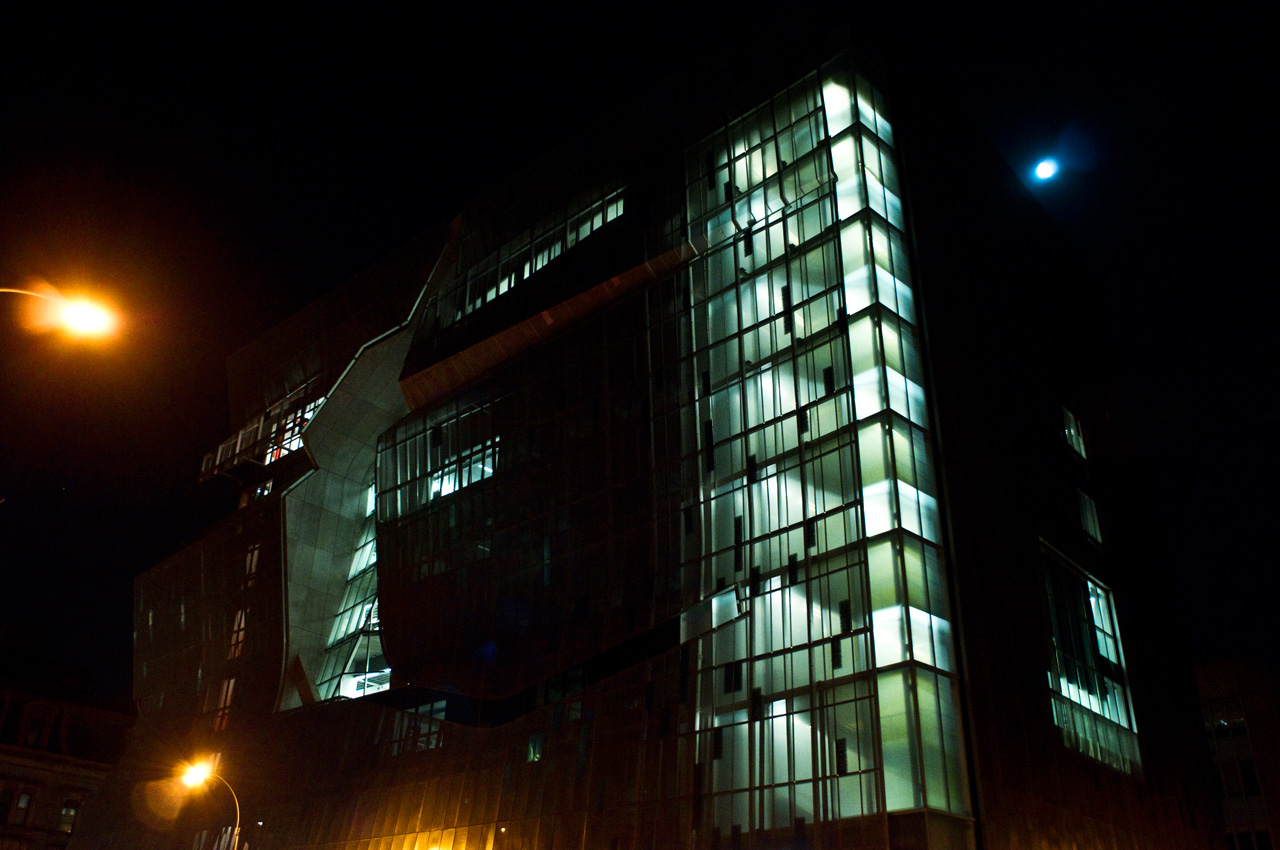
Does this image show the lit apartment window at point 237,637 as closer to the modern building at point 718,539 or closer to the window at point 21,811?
the modern building at point 718,539

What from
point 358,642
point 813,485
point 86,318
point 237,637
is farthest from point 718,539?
point 237,637

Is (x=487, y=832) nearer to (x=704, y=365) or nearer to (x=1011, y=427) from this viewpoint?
(x=704, y=365)

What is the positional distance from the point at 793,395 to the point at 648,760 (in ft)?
42.8

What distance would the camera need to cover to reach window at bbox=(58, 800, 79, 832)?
57.2 m

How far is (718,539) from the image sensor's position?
3656 centimetres

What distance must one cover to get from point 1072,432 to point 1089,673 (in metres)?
12.1

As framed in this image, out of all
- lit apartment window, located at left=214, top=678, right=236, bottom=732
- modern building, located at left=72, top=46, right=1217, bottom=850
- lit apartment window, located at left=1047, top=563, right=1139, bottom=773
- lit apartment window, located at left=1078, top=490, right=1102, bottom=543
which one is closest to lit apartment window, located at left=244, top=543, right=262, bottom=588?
modern building, located at left=72, top=46, right=1217, bottom=850

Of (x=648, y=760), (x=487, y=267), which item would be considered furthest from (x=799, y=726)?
(x=487, y=267)

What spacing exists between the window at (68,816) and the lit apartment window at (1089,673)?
51.0 metres

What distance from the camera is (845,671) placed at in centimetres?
3114

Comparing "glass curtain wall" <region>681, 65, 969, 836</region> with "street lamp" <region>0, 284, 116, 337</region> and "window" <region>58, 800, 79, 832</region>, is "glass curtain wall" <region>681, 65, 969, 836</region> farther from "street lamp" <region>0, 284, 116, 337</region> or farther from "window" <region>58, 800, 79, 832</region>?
"window" <region>58, 800, 79, 832</region>

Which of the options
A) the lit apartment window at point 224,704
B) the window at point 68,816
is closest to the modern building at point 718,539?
the lit apartment window at point 224,704

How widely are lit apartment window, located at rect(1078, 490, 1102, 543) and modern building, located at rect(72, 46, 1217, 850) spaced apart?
0.73 feet

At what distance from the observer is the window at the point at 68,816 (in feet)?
188
